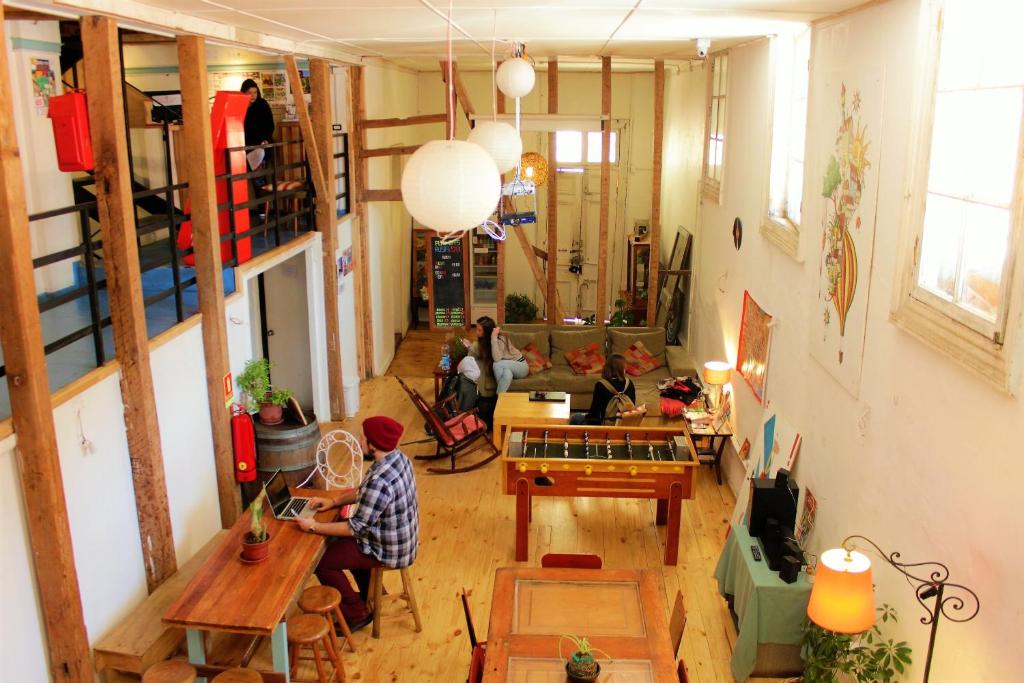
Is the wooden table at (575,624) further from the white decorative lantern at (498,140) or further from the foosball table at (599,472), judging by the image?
the white decorative lantern at (498,140)

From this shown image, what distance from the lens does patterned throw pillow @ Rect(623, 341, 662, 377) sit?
1105 cm

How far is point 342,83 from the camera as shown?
33.5 feet

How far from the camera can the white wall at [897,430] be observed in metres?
3.47

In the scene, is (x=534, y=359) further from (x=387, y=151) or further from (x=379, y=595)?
(x=379, y=595)

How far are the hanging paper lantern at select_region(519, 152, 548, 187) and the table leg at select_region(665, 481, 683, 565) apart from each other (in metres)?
5.52

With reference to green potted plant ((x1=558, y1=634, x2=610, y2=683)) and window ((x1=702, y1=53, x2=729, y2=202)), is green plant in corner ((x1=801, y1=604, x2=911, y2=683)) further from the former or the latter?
window ((x1=702, y1=53, x2=729, y2=202))

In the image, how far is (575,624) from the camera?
4742 mm

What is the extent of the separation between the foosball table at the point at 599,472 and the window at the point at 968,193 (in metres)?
2.95

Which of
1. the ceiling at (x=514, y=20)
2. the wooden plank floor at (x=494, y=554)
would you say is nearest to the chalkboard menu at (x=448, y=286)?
the wooden plank floor at (x=494, y=554)

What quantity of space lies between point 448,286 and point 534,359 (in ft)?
12.2

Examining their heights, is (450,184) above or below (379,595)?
above

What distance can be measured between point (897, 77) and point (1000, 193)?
132cm

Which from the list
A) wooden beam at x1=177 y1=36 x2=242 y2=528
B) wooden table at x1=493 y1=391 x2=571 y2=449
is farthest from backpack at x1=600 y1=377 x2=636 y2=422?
wooden beam at x1=177 y1=36 x2=242 y2=528

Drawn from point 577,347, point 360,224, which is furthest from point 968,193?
point 360,224
